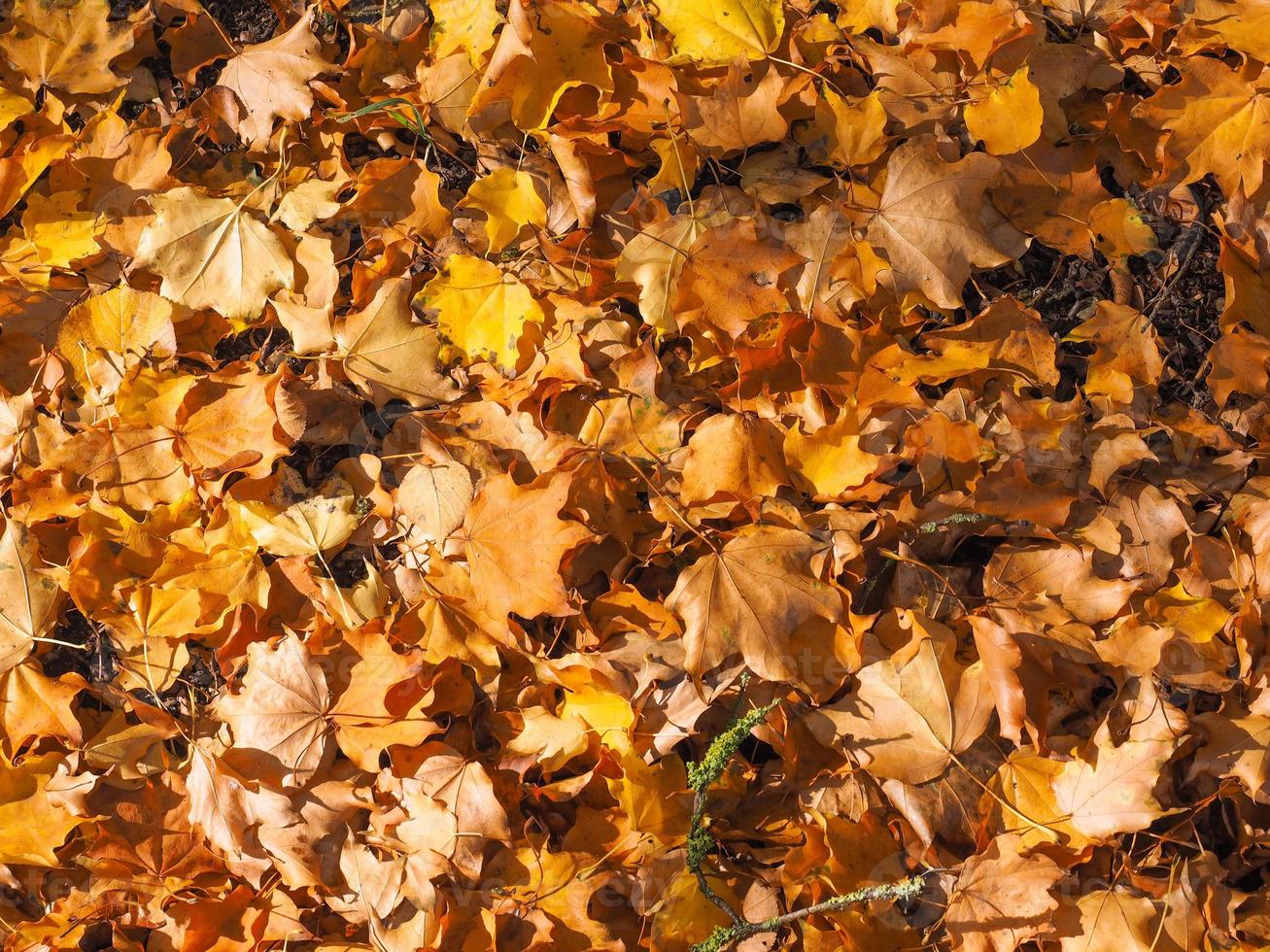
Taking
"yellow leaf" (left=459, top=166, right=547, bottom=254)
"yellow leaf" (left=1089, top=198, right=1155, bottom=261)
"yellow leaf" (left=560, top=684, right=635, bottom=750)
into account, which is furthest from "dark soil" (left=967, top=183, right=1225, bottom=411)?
"yellow leaf" (left=560, top=684, right=635, bottom=750)

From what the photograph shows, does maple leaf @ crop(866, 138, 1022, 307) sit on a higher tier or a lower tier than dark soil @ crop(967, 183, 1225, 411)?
higher

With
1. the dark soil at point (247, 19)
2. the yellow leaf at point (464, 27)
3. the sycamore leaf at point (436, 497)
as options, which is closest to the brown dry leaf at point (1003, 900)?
the sycamore leaf at point (436, 497)

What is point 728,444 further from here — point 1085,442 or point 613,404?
point 1085,442

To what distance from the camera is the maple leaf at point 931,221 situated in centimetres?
167

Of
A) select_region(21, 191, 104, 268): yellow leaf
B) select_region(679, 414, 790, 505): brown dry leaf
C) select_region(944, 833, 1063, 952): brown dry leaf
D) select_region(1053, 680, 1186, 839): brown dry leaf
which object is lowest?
select_region(944, 833, 1063, 952): brown dry leaf

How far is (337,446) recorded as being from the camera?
1817 millimetres

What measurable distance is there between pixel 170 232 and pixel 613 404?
0.99 meters

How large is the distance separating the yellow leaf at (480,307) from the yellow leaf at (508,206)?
0.24 ft

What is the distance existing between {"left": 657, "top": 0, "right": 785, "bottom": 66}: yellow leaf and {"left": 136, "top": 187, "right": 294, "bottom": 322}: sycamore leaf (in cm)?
92

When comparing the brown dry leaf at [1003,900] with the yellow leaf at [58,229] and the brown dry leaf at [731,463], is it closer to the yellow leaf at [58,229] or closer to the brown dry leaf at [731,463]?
the brown dry leaf at [731,463]

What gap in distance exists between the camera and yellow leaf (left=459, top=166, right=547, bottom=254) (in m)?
1.77

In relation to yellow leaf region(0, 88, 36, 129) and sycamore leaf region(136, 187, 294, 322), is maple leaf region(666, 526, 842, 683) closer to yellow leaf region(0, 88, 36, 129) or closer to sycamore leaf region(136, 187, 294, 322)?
sycamore leaf region(136, 187, 294, 322)

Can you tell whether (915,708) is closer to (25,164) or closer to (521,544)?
(521,544)

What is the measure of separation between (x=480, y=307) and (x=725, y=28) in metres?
0.73
